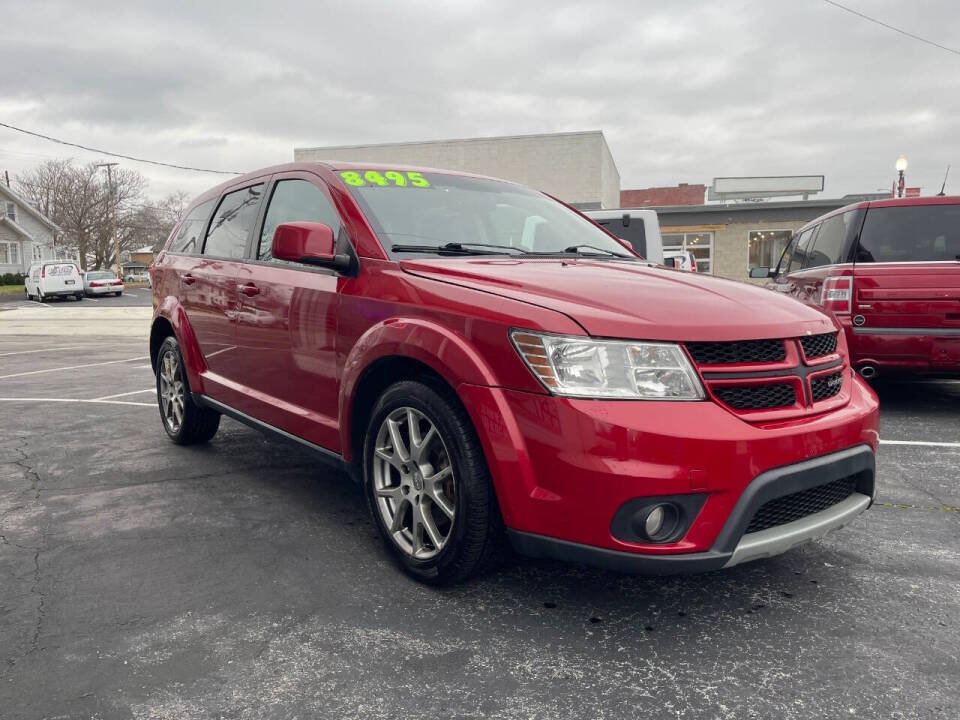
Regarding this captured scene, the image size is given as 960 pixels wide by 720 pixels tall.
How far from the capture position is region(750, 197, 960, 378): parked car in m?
5.86

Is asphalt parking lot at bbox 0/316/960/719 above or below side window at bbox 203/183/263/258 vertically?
below

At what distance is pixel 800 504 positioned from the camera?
2672 millimetres

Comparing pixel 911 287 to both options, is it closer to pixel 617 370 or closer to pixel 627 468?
pixel 617 370

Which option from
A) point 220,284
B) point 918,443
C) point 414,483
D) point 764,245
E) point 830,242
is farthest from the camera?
point 764,245

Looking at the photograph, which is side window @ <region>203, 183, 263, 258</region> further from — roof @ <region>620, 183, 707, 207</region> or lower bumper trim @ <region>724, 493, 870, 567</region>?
roof @ <region>620, 183, 707, 207</region>

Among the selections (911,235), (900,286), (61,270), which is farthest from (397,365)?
(61,270)

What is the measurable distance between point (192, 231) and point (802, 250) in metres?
5.63

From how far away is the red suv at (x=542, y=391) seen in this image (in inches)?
95.2

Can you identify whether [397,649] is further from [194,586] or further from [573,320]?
[573,320]

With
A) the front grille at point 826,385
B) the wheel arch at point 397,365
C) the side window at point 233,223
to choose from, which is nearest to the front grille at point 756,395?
the front grille at point 826,385

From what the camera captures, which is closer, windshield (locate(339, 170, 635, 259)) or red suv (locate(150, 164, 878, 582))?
red suv (locate(150, 164, 878, 582))

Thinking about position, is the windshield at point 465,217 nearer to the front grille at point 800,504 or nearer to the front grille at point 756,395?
the front grille at point 756,395

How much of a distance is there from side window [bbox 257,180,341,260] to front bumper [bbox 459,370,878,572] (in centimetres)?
151

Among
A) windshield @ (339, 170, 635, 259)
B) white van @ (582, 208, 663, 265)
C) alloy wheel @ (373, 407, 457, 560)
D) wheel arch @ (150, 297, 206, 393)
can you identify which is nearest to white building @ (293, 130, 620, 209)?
white van @ (582, 208, 663, 265)
